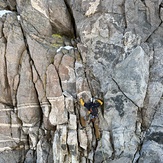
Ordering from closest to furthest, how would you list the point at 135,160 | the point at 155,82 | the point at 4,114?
the point at 135,160 → the point at 155,82 → the point at 4,114

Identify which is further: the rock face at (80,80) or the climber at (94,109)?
the rock face at (80,80)

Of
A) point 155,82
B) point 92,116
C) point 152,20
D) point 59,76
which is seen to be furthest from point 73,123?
point 152,20

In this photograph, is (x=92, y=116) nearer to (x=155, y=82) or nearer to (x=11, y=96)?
(x=155, y=82)

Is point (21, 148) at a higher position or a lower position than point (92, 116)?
lower

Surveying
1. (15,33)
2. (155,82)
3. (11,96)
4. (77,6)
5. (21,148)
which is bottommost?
(21,148)

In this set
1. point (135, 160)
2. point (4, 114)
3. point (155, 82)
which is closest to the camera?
point (135, 160)

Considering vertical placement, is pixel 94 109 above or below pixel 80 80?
below

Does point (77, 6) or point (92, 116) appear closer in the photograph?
point (92, 116)

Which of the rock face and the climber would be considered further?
the rock face
